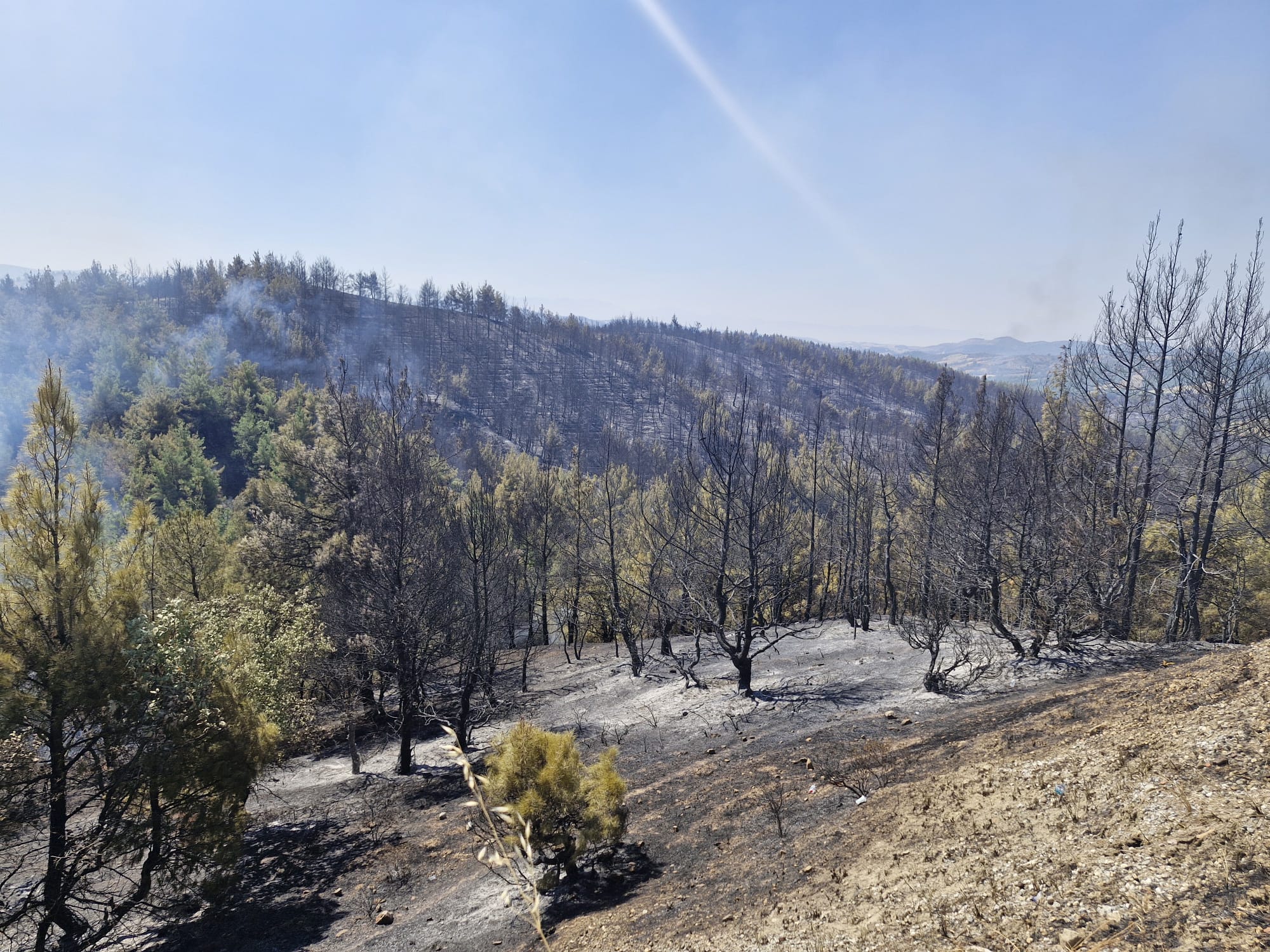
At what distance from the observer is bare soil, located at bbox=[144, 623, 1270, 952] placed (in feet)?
15.3

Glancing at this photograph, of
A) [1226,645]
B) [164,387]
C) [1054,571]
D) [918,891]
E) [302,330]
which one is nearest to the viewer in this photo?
[918,891]

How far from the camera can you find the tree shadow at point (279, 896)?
9.05 m

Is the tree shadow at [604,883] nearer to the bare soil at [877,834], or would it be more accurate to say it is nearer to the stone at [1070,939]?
the bare soil at [877,834]

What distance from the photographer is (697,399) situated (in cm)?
13462

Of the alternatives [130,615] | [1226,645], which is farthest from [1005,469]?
[130,615]

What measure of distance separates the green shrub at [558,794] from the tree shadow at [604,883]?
265mm

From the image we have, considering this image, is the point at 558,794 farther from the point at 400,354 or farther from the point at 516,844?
the point at 400,354

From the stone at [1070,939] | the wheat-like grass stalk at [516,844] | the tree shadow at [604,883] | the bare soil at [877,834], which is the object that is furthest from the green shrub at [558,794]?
the wheat-like grass stalk at [516,844]

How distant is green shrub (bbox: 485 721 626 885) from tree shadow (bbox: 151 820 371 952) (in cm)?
375

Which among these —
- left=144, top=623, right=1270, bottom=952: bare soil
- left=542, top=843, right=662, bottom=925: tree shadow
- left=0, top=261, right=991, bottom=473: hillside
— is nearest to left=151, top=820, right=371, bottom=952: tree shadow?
left=144, top=623, right=1270, bottom=952: bare soil

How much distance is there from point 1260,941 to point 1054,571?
1362cm

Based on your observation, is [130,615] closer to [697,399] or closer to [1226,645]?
[1226,645]

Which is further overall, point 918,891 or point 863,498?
point 863,498

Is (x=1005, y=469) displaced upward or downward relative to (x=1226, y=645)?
upward
